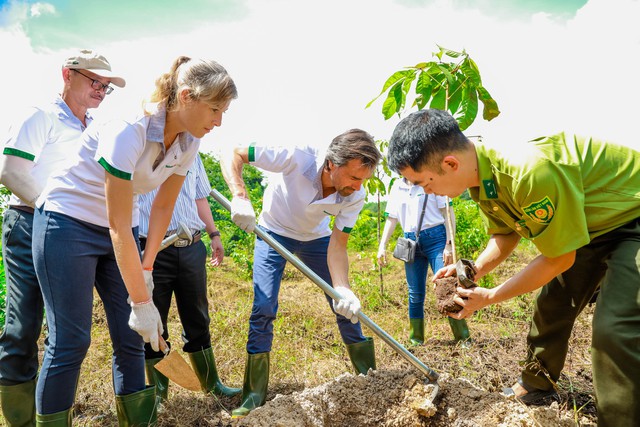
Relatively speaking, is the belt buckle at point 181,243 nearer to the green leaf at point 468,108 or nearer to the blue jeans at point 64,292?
the blue jeans at point 64,292

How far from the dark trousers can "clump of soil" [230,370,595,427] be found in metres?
0.63

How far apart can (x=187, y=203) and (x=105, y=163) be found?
1297 mm

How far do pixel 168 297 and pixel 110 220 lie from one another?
122 cm

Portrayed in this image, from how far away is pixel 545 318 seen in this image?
A: 2422 millimetres

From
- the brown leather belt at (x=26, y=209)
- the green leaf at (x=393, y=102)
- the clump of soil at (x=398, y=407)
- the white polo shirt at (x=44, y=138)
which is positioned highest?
the green leaf at (x=393, y=102)

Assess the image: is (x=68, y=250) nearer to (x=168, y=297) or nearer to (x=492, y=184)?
(x=168, y=297)

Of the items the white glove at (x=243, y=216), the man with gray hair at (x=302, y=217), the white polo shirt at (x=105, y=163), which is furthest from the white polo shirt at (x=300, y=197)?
the white polo shirt at (x=105, y=163)

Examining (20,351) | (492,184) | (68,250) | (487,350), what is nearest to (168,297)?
(20,351)

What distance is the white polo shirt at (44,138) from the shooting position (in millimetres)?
2266

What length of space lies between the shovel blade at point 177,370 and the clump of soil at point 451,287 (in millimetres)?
1273

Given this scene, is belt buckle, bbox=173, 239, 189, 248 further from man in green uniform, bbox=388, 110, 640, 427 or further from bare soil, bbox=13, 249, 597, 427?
man in green uniform, bbox=388, 110, 640, 427

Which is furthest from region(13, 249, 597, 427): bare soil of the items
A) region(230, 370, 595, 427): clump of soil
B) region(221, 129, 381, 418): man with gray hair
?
region(221, 129, 381, 418): man with gray hair

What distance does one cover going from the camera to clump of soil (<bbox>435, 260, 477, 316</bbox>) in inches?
88.3

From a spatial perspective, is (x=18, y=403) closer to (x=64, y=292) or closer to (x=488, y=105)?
(x=64, y=292)
